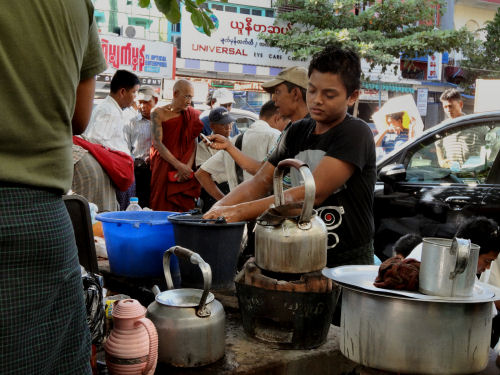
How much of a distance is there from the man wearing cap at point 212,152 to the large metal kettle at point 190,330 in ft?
9.30

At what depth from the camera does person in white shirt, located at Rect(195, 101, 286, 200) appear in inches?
164

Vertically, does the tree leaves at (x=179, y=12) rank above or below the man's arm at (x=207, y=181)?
above

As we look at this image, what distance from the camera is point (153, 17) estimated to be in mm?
16469

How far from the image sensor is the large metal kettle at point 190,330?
1812 millimetres

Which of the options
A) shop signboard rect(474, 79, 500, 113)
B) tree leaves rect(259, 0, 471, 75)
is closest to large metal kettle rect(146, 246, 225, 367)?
shop signboard rect(474, 79, 500, 113)

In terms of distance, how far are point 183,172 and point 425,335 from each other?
14.4 ft

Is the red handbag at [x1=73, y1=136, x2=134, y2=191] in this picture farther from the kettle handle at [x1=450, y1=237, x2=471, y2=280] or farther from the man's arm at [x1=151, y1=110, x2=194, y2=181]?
the kettle handle at [x1=450, y1=237, x2=471, y2=280]

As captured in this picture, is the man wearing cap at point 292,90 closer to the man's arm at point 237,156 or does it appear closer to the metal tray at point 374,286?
the man's arm at point 237,156

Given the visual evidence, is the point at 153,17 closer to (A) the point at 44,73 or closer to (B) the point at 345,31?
(B) the point at 345,31

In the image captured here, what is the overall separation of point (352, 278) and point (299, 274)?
295 millimetres

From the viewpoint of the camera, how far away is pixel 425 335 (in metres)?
1.39

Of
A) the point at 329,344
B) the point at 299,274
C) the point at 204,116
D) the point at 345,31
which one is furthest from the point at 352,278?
the point at 345,31

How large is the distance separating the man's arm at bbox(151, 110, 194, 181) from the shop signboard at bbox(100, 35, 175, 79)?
888 cm

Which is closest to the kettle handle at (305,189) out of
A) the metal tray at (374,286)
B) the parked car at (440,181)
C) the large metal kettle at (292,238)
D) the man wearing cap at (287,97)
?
the large metal kettle at (292,238)
